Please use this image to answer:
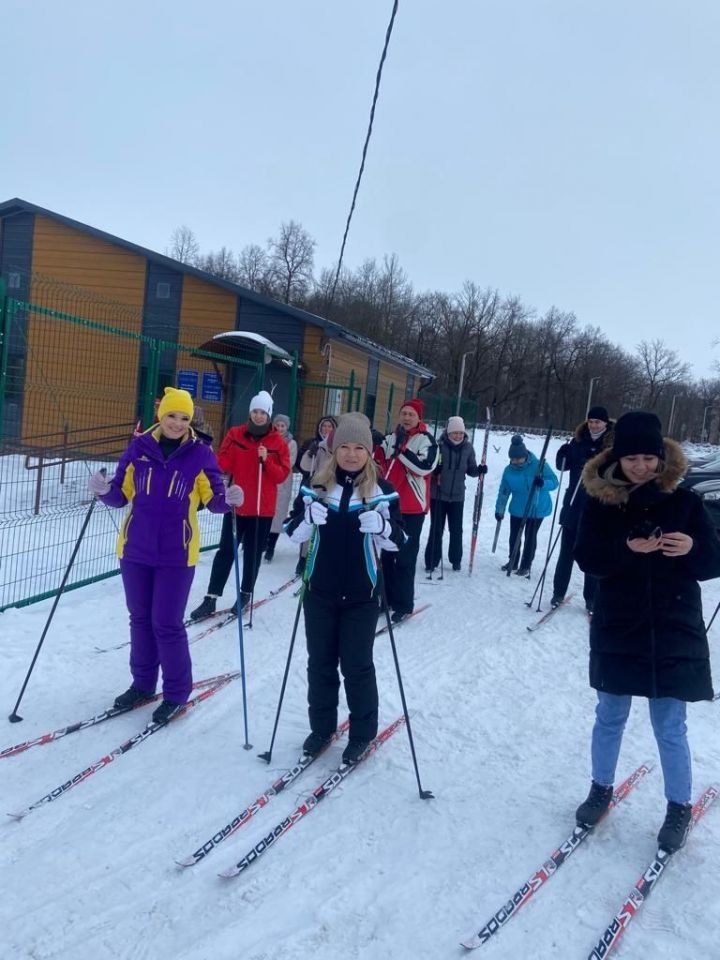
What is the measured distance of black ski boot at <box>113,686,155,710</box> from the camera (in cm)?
427

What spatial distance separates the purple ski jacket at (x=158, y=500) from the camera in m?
4.05

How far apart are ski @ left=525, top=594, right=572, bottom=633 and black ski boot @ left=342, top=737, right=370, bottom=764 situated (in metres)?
3.03

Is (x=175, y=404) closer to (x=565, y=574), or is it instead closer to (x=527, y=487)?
(x=565, y=574)

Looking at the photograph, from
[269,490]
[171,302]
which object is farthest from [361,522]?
[171,302]

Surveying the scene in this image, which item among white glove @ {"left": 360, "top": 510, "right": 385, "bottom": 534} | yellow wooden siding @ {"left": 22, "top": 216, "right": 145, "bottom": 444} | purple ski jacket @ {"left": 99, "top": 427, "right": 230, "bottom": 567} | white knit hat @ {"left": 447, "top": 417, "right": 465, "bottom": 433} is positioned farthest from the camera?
yellow wooden siding @ {"left": 22, "top": 216, "right": 145, "bottom": 444}

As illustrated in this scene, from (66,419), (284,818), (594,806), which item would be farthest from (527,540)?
(66,419)

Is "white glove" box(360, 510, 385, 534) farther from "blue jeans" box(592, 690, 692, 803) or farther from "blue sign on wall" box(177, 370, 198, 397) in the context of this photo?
"blue sign on wall" box(177, 370, 198, 397)

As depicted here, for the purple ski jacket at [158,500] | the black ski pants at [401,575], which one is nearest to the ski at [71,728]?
the purple ski jacket at [158,500]

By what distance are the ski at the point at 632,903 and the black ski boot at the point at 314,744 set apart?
169 cm

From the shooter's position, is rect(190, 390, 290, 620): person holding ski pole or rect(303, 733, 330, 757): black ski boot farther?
rect(190, 390, 290, 620): person holding ski pole

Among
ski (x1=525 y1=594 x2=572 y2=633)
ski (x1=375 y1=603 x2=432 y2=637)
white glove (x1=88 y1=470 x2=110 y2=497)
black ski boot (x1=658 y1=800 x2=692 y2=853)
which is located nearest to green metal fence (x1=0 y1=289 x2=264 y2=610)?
white glove (x1=88 y1=470 x2=110 y2=497)

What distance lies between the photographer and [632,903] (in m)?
2.78

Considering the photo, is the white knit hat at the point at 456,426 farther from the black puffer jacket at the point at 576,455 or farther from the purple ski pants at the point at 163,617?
the purple ski pants at the point at 163,617

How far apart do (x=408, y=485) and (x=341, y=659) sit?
2960 millimetres
